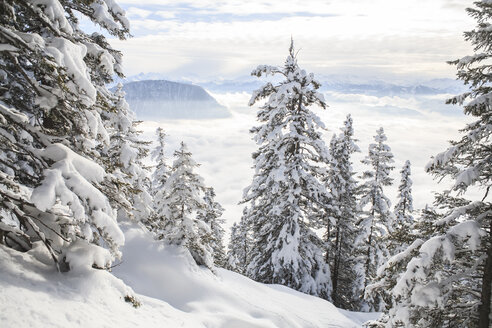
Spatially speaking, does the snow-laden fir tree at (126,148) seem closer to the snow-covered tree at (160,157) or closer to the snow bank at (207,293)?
the snow bank at (207,293)

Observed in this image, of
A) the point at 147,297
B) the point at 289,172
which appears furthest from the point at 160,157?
the point at 147,297

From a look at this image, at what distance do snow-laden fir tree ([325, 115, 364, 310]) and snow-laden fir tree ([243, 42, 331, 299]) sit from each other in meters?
6.28

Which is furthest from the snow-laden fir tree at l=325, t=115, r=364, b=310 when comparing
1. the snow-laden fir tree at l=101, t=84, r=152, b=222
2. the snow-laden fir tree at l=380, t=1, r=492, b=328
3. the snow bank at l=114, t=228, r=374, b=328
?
the snow-laden fir tree at l=380, t=1, r=492, b=328

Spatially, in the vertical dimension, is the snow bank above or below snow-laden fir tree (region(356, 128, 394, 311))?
below

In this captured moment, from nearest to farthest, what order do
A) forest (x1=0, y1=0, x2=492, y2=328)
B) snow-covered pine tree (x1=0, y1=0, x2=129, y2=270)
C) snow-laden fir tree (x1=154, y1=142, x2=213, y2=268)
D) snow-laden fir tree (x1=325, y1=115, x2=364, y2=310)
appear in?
1. snow-covered pine tree (x1=0, y1=0, x2=129, y2=270)
2. forest (x1=0, y1=0, x2=492, y2=328)
3. snow-laden fir tree (x1=154, y1=142, x2=213, y2=268)
4. snow-laden fir tree (x1=325, y1=115, x2=364, y2=310)

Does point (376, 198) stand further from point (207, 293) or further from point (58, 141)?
point (58, 141)

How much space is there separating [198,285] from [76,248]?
26.2ft

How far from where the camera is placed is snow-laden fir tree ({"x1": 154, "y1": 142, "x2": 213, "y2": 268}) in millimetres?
15195

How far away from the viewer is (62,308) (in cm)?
579

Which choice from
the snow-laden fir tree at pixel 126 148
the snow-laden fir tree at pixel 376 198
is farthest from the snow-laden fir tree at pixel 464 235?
the snow-laden fir tree at pixel 376 198

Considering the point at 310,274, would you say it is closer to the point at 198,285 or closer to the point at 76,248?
the point at 198,285

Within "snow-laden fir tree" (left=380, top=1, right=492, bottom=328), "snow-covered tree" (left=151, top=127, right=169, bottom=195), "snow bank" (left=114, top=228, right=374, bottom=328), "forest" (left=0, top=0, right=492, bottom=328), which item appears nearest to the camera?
"forest" (left=0, top=0, right=492, bottom=328)

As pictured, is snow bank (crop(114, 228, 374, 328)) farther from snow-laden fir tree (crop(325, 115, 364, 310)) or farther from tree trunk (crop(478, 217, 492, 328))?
snow-laden fir tree (crop(325, 115, 364, 310))

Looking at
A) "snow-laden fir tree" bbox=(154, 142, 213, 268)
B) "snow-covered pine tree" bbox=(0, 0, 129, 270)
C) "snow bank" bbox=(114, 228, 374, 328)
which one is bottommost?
"snow bank" bbox=(114, 228, 374, 328)
